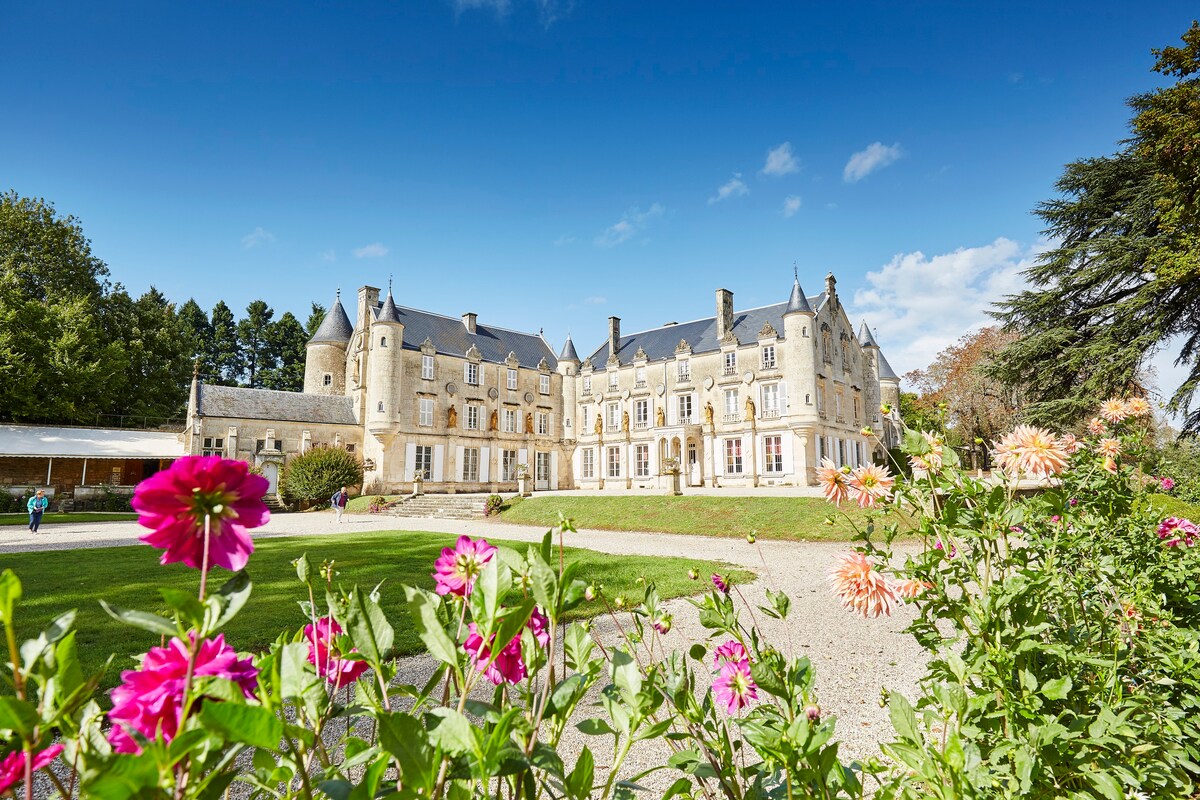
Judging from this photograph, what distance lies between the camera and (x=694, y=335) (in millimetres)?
35031

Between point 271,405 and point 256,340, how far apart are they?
28.5 metres

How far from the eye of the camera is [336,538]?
14281 mm

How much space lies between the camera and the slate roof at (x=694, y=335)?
3216cm

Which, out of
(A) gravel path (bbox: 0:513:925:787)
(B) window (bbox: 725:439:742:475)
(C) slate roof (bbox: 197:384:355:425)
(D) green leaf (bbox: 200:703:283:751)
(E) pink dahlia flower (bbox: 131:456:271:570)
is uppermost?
(C) slate roof (bbox: 197:384:355:425)

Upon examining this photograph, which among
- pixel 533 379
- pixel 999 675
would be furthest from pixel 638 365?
pixel 999 675

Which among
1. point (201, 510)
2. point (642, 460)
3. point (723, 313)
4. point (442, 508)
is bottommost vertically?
point (442, 508)

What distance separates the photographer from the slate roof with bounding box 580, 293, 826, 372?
32.2 meters

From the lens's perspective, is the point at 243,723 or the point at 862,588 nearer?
the point at 243,723

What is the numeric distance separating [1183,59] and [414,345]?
30.7 metres

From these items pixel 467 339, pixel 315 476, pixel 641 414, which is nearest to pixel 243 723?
pixel 315 476

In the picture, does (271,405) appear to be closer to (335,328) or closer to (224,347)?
(335,328)

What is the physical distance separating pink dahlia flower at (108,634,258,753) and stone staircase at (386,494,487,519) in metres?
23.0

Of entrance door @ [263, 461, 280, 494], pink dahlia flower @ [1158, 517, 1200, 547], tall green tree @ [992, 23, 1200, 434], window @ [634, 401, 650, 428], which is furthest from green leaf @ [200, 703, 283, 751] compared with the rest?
window @ [634, 401, 650, 428]

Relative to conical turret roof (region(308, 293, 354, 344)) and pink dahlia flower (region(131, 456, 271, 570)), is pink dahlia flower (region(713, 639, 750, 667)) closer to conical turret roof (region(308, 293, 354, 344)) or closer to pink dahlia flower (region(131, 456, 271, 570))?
pink dahlia flower (region(131, 456, 271, 570))
